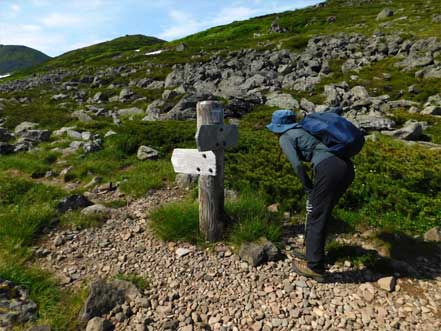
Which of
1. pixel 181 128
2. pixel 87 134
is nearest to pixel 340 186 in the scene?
pixel 181 128

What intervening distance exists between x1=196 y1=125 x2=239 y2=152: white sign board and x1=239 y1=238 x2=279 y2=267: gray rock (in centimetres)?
170

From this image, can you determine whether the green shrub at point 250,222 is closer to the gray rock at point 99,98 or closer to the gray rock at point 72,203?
the gray rock at point 72,203

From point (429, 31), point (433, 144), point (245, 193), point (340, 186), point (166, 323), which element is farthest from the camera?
point (429, 31)

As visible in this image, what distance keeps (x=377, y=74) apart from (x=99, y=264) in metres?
27.4

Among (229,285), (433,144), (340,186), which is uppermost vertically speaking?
(340,186)

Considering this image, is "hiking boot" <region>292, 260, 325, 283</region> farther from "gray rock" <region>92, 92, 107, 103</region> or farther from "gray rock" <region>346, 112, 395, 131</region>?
"gray rock" <region>92, 92, 107, 103</region>

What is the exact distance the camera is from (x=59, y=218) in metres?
6.82

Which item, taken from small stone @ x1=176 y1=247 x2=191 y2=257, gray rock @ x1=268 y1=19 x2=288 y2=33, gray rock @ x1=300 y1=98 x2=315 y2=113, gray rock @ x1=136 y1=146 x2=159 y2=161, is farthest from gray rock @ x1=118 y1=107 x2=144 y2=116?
gray rock @ x1=268 y1=19 x2=288 y2=33

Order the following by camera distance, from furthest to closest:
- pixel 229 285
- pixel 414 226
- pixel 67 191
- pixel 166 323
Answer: pixel 67 191 < pixel 414 226 < pixel 229 285 < pixel 166 323

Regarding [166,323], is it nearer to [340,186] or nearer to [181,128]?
[340,186]

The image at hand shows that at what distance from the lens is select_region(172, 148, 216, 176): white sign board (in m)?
5.33

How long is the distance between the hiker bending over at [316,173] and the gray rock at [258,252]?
1.59ft

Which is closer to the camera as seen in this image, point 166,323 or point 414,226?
point 166,323

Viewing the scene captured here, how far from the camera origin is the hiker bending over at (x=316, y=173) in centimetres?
452
